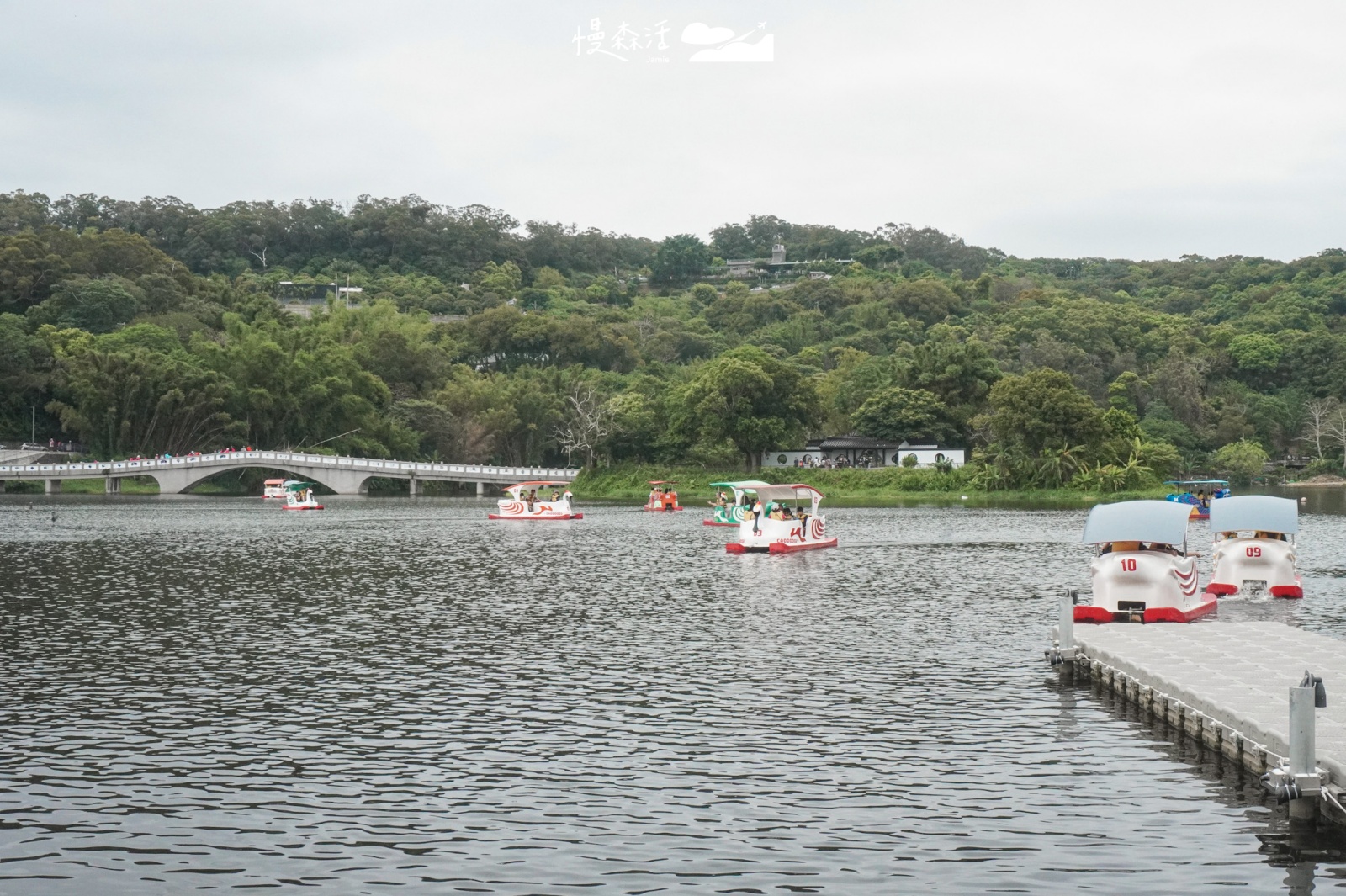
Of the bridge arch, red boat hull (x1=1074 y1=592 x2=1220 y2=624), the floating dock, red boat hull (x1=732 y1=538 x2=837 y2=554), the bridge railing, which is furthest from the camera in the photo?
the bridge arch

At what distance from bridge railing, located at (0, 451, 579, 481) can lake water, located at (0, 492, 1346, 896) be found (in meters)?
72.3

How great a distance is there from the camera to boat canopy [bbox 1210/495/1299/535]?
3872 centimetres

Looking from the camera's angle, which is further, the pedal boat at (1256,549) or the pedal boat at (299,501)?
the pedal boat at (299,501)

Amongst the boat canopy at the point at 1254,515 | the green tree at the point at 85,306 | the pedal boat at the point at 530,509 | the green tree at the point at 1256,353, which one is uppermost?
the green tree at the point at 85,306

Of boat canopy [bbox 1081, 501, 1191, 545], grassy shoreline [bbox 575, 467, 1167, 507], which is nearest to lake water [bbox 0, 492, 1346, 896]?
boat canopy [bbox 1081, 501, 1191, 545]

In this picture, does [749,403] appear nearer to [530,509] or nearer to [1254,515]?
[530,509]

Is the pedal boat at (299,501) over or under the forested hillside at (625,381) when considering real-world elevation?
under

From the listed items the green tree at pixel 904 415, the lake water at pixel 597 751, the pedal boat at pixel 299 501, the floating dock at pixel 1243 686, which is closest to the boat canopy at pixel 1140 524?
the lake water at pixel 597 751

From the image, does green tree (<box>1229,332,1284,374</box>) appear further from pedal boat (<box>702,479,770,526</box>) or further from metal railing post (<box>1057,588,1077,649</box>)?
metal railing post (<box>1057,588,1077,649</box>)

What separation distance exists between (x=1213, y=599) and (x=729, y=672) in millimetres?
14552

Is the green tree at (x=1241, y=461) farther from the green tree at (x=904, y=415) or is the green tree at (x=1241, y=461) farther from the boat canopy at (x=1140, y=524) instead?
the boat canopy at (x=1140, y=524)

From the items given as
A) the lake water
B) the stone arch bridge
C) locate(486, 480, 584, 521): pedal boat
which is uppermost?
the stone arch bridge

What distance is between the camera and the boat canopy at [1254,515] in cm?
3872

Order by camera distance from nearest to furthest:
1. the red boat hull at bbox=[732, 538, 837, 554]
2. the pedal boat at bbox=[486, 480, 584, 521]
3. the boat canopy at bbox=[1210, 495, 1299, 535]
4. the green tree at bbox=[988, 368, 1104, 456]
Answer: the boat canopy at bbox=[1210, 495, 1299, 535]
the red boat hull at bbox=[732, 538, 837, 554]
the pedal boat at bbox=[486, 480, 584, 521]
the green tree at bbox=[988, 368, 1104, 456]
